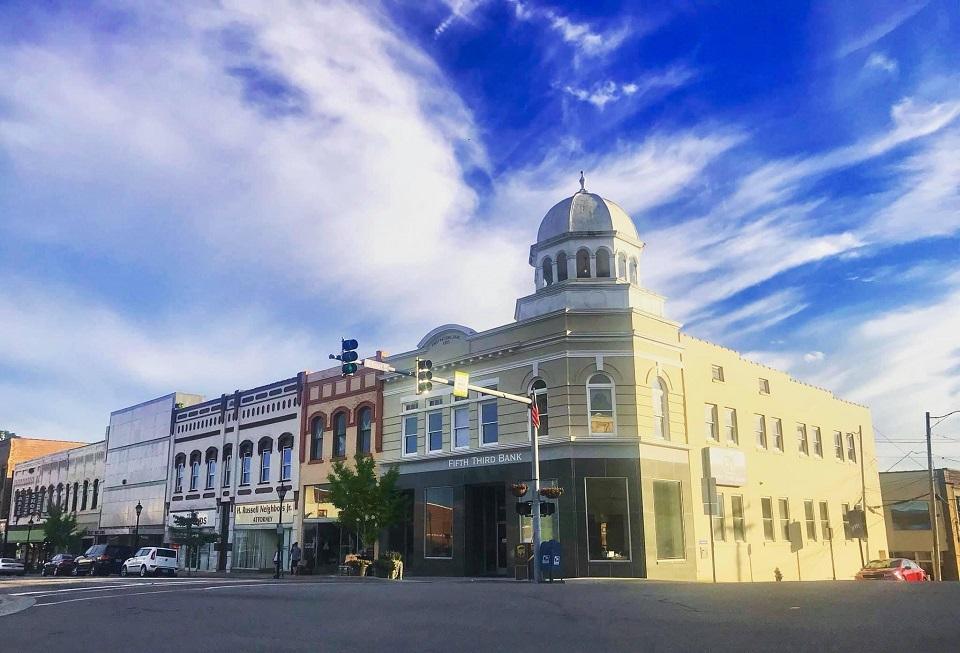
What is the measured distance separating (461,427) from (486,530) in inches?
174

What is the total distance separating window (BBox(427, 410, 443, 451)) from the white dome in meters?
9.01

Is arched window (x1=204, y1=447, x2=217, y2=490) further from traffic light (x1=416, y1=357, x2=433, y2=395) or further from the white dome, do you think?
traffic light (x1=416, y1=357, x2=433, y2=395)

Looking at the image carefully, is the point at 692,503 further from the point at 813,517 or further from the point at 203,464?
the point at 203,464

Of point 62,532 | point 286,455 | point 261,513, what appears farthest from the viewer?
point 62,532

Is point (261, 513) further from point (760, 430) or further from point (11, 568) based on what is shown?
point (760, 430)

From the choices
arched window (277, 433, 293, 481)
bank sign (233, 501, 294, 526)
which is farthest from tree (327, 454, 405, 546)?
arched window (277, 433, 293, 481)

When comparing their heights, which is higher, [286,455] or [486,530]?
[286,455]

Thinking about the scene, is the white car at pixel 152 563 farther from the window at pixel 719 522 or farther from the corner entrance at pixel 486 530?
the window at pixel 719 522

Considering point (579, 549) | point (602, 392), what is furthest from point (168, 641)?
point (602, 392)

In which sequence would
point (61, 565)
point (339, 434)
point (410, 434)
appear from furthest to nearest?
point (61, 565) < point (339, 434) < point (410, 434)

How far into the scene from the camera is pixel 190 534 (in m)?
46.5

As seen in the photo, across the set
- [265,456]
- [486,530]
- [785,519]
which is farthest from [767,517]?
[265,456]

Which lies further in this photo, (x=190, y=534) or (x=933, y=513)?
(x=190, y=534)

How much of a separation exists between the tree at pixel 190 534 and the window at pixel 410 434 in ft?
53.7
